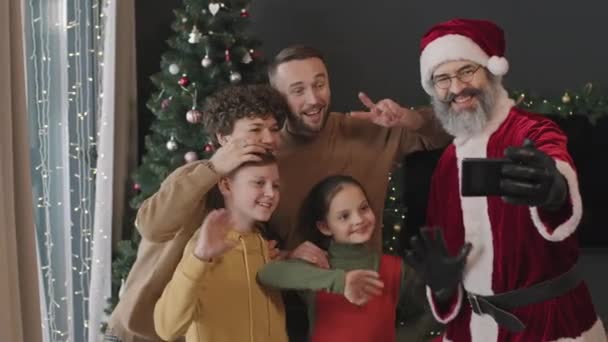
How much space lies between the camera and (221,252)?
88.0 inches

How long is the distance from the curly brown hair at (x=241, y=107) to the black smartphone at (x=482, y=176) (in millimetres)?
635

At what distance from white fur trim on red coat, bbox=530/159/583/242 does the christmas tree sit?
1637 millimetres

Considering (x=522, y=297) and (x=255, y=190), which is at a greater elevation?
(x=255, y=190)

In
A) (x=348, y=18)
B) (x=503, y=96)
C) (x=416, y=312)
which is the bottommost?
(x=416, y=312)

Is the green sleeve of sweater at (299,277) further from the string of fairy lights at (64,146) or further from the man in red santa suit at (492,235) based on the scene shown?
the string of fairy lights at (64,146)

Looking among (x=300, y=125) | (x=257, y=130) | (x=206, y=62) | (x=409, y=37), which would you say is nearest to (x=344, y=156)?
(x=300, y=125)

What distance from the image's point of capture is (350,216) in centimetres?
248

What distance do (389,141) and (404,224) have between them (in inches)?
34.5

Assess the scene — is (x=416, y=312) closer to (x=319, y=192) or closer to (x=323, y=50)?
(x=319, y=192)

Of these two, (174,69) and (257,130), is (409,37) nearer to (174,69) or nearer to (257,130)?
(174,69)

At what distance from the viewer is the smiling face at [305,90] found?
100 inches

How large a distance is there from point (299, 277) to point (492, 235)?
527mm

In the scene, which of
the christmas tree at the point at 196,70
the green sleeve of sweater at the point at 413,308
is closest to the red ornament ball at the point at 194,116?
the christmas tree at the point at 196,70

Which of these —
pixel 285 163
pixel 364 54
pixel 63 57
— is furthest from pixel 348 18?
pixel 285 163
